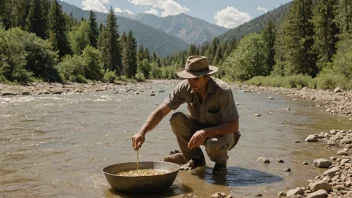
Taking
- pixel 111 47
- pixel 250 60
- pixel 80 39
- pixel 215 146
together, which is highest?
pixel 80 39

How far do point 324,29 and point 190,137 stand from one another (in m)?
40.5

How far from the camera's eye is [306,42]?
45.5 m

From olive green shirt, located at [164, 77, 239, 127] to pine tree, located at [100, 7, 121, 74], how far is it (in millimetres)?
61368

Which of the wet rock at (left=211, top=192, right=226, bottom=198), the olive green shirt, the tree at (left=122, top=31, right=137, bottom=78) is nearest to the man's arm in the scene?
the olive green shirt

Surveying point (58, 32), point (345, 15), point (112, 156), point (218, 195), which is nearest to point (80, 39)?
point (58, 32)

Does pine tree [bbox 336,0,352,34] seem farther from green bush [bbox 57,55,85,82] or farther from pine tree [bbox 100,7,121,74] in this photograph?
pine tree [bbox 100,7,121,74]

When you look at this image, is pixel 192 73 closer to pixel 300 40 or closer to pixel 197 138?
A: pixel 197 138

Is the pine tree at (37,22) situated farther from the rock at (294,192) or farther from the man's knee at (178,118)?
the rock at (294,192)

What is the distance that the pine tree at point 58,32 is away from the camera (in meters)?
54.9

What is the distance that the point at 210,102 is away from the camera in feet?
16.3

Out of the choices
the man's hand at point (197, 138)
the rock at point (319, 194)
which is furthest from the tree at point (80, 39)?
the rock at point (319, 194)

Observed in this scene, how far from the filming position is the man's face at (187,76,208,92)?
473cm

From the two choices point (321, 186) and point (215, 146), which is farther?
point (215, 146)

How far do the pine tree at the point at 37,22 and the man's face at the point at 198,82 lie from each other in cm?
5960
